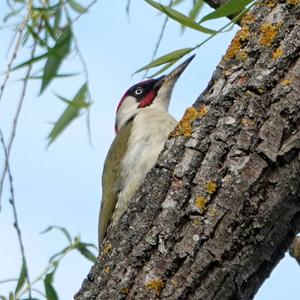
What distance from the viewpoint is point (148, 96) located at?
5965 millimetres

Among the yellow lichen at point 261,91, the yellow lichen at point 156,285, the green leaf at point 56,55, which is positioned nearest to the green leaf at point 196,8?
the green leaf at point 56,55

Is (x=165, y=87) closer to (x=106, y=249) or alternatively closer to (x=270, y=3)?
(x=270, y=3)

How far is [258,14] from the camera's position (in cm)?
254

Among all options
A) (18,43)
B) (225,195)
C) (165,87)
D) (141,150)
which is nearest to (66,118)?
(18,43)

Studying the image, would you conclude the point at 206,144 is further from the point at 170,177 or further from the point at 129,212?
the point at 129,212

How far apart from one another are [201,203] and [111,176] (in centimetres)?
281

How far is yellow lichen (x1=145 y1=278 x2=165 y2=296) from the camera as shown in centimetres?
215

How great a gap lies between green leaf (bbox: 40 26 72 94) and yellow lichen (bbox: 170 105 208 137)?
43 centimetres

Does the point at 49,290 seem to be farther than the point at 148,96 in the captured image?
No

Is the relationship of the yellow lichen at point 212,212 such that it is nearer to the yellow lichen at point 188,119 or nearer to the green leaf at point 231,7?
the yellow lichen at point 188,119

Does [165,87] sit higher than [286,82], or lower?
higher

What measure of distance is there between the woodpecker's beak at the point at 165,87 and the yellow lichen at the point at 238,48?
311 cm

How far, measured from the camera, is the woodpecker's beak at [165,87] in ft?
19.0

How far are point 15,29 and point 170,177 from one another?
115cm
